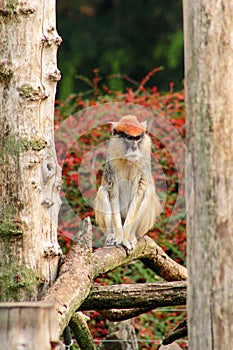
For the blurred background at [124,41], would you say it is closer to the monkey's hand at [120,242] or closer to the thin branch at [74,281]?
the monkey's hand at [120,242]

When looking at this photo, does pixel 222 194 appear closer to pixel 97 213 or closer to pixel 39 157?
pixel 39 157

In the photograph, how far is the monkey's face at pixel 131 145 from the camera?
16.9 ft

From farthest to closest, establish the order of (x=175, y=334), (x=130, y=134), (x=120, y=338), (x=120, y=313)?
1. (x=120, y=338)
2. (x=130, y=134)
3. (x=120, y=313)
4. (x=175, y=334)

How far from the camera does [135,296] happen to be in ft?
14.3

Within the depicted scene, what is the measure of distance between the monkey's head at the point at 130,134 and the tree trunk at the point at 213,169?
2009 millimetres

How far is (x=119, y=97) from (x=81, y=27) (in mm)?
5142

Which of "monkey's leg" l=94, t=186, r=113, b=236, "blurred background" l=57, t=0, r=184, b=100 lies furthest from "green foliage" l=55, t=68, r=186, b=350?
"blurred background" l=57, t=0, r=184, b=100

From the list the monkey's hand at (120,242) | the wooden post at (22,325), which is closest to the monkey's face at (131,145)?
the monkey's hand at (120,242)

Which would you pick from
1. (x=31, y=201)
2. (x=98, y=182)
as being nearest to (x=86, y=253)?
(x=31, y=201)

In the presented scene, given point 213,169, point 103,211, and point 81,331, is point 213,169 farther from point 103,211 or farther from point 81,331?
point 103,211

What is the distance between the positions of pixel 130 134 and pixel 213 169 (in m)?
2.06

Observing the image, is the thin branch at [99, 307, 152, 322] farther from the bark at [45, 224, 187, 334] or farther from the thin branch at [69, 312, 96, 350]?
the bark at [45, 224, 187, 334]

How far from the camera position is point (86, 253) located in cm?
414

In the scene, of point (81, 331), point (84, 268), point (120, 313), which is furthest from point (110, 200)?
point (84, 268)
